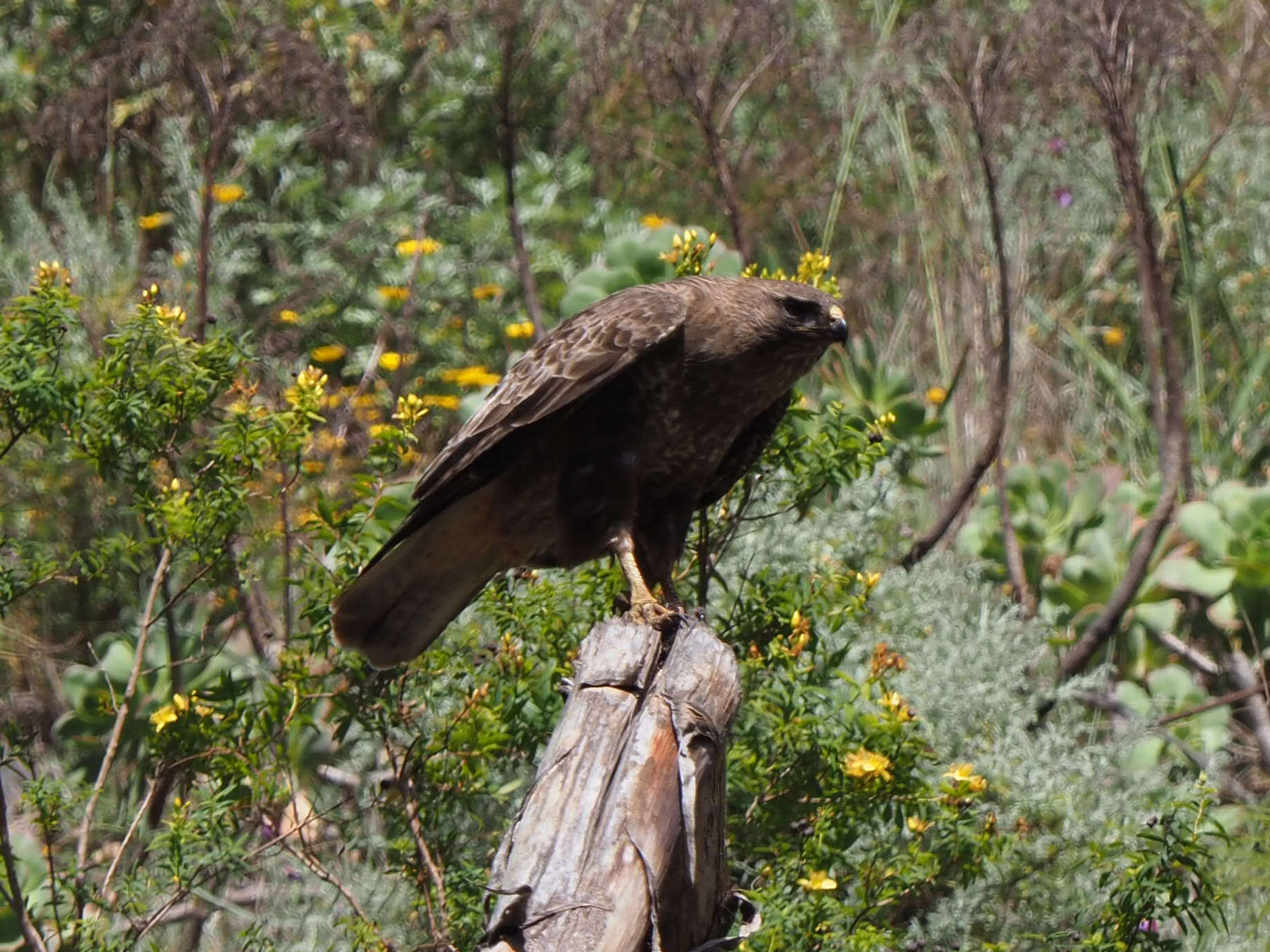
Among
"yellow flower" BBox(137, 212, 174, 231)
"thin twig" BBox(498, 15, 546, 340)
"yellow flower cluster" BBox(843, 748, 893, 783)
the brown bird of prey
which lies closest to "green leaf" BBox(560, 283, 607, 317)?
"thin twig" BBox(498, 15, 546, 340)

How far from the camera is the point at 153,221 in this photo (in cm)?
808

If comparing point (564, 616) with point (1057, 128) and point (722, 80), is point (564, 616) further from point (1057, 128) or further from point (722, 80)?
point (1057, 128)

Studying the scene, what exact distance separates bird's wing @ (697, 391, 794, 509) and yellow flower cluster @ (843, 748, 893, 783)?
83 centimetres

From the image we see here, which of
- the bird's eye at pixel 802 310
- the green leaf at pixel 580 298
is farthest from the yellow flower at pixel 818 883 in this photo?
the green leaf at pixel 580 298

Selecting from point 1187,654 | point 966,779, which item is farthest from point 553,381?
point 1187,654

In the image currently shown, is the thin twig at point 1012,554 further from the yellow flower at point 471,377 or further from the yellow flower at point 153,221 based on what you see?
the yellow flower at point 153,221

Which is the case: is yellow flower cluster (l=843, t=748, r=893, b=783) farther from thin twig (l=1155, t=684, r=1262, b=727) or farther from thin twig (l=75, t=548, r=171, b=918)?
thin twig (l=1155, t=684, r=1262, b=727)

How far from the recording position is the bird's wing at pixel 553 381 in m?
3.91

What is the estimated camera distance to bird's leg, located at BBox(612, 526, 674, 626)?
383 cm

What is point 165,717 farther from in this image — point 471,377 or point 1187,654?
point 1187,654

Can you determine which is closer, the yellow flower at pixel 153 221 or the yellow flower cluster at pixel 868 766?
the yellow flower cluster at pixel 868 766

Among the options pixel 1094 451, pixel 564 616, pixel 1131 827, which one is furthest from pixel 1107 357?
pixel 564 616

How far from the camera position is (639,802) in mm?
2857

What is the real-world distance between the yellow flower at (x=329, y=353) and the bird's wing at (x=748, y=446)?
3.73 metres
